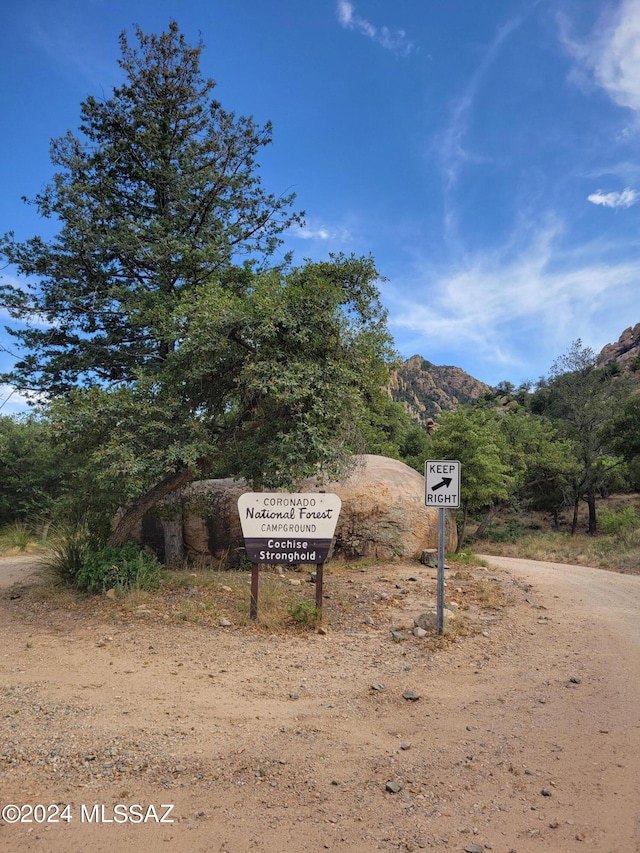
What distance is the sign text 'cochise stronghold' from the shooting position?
786cm

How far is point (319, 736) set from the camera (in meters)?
4.23

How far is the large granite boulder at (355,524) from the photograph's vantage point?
12.7 meters

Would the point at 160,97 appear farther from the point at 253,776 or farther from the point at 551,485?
the point at 551,485

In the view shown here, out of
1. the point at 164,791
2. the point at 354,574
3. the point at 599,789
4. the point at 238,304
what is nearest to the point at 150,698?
the point at 164,791

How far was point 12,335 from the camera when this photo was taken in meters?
12.6

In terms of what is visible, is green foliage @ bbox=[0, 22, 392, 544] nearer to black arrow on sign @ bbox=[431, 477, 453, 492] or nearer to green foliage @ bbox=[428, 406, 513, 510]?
black arrow on sign @ bbox=[431, 477, 453, 492]

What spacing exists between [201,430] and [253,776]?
17.8 ft

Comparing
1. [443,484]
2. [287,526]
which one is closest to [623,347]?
[443,484]

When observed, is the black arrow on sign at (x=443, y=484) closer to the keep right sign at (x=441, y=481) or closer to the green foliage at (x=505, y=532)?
the keep right sign at (x=441, y=481)

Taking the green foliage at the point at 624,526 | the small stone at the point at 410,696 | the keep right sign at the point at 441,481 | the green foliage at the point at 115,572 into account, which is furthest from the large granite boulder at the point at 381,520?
the green foliage at the point at 624,526

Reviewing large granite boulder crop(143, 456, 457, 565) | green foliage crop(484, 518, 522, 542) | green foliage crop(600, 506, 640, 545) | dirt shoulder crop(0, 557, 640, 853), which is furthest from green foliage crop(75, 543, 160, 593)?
green foliage crop(484, 518, 522, 542)

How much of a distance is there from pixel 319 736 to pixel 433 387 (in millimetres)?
119797

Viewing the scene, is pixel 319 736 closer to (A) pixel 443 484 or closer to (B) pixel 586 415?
(A) pixel 443 484

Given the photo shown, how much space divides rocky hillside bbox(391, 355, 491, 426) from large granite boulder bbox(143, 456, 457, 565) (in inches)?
3175
